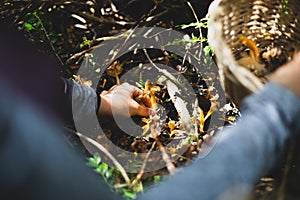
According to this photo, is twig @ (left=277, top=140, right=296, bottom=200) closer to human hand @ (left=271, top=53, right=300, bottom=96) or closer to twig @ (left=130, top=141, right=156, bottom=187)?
human hand @ (left=271, top=53, right=300, bottom=96)

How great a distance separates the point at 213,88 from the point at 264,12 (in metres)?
0.26

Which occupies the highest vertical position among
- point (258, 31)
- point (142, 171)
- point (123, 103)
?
point (258, 31)

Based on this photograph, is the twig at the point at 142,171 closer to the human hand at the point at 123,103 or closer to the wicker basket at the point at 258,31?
the human hand at the point at 123,103

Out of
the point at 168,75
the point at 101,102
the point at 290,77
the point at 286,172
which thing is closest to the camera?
the point at 290,77

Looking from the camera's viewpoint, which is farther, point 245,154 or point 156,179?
point 156,179

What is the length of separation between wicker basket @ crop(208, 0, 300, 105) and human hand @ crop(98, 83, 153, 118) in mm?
302

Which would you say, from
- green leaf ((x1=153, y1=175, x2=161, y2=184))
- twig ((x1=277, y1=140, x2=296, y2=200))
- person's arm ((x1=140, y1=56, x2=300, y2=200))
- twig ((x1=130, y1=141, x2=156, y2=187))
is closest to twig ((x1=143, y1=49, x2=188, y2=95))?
twig ((x1=130, y1=141, x2=156, y2=187))

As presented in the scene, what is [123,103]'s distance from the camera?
5.08ft

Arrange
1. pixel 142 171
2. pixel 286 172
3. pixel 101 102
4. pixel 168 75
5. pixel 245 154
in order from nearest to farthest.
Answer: pixel 245 154
pixel 286 172
pixel 142 171
pixel 101 102
pixel 168 75

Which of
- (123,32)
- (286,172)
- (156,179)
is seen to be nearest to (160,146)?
(156,179)

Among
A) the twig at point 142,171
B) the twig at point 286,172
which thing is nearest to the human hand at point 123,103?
the twig at point 142,171

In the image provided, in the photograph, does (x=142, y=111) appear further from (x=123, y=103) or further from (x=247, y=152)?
(x=247, y=152)

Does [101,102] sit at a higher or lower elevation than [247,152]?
lower

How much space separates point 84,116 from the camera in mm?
1454
